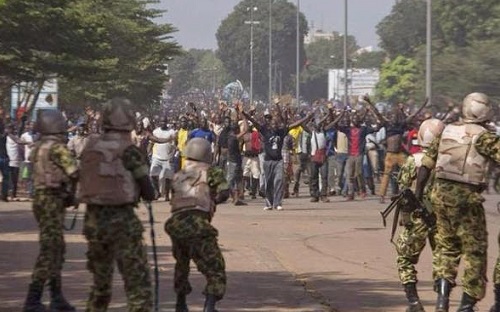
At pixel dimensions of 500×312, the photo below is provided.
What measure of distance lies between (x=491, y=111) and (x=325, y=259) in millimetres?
5821

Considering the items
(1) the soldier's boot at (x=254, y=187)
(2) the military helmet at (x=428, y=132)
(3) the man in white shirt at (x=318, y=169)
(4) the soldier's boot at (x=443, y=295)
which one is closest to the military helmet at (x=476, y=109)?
(2) the military helmet at (x=428, y=132)

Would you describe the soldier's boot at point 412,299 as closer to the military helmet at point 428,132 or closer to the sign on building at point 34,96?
the military helmet at point 428,132

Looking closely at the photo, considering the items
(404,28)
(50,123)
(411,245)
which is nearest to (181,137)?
(50,123)

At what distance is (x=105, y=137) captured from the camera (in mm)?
9766

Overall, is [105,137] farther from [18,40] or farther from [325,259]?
[18,40]

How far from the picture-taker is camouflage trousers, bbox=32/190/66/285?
11227 millimetres

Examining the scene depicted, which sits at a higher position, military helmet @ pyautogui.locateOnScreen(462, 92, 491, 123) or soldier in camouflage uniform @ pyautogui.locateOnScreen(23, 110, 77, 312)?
military helmet @ pyautogui.locateOnScreen(462, 92, 491, 123)

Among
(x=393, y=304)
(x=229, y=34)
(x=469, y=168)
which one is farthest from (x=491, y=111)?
(x=229, y=34)

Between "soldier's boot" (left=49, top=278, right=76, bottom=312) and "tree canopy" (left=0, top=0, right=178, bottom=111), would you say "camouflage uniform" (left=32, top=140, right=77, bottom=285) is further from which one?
"tree canopy" (left=0, top=0, right=178, bottom=111)

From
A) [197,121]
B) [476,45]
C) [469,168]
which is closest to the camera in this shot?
[469,168]

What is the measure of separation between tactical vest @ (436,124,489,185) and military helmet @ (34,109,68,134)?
3206 mm

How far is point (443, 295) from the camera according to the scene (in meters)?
10.9

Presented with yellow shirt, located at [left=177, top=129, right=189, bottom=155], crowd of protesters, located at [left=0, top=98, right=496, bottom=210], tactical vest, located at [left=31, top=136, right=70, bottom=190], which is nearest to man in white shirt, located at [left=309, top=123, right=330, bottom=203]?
crowd of protesters, located at [left=0, top=98, right=496, bottom=210]

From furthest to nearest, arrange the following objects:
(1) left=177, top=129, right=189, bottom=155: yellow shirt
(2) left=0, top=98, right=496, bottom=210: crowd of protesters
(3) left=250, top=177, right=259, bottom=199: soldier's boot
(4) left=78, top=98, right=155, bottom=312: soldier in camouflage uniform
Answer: (3) left=250, top=177, right=259, bottom=199: soldier's boot
(1) left=177, top=129, right=189, bottom=155: yellow shirt
(2) left=0, top=98, right=496, bottom=210: crowd of protesters
(4) left=78, top=98, right=155, bottom=312: soldier in camouflage uniform
